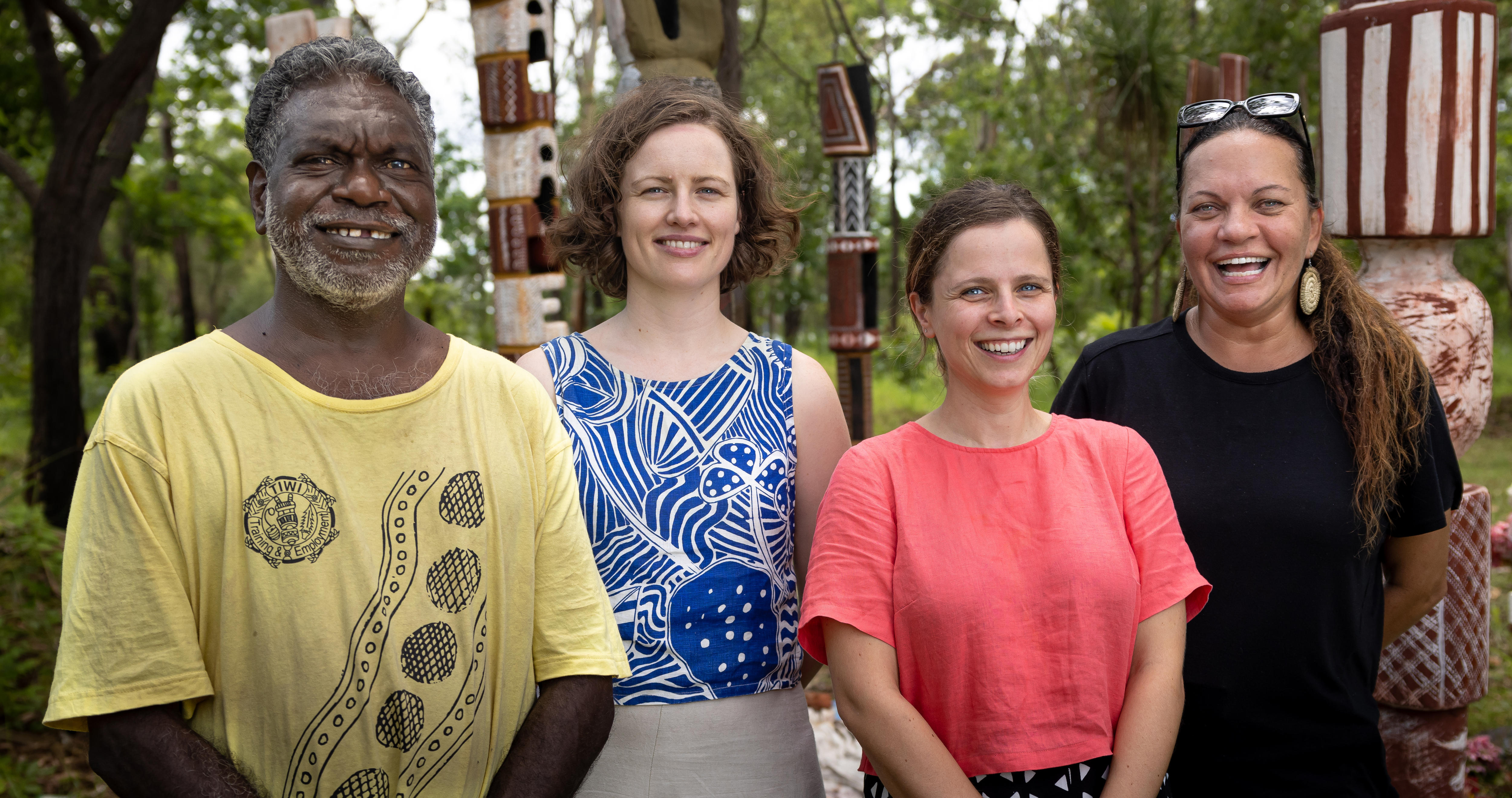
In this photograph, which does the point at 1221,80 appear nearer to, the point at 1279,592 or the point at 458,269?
the point at 1279,592

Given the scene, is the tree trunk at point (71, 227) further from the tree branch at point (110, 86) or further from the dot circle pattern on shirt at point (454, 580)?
the dot circle pattern on shirt at point (454, 580)

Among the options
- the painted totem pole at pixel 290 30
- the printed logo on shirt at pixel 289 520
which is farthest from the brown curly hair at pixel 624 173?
the painted totem pole at pixel 290 30

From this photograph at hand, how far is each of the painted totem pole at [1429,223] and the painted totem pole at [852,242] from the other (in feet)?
7.67

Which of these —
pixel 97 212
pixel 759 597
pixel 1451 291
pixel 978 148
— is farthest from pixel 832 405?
pixel 978 148

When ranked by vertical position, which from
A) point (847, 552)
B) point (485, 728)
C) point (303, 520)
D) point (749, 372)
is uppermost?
point (749, 372)

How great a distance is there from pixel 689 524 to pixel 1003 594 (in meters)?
0.57

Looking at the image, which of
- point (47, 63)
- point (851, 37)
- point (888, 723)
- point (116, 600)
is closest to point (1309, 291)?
point (888, 723)

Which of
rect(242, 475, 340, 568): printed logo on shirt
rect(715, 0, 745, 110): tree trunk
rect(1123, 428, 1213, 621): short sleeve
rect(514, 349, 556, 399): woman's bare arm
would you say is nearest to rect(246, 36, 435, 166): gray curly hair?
rect(242, 475, 340, 568): printed logo on shirt

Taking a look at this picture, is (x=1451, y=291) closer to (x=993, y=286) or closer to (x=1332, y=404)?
(x=1332, y=404)

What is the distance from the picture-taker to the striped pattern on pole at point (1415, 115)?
2.66 meters

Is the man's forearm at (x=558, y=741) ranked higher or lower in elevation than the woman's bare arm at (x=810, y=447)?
lower

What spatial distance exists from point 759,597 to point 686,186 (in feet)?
2.65

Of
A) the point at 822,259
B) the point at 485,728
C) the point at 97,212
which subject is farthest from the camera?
the point at 822,259

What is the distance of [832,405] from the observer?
6.98 ft
